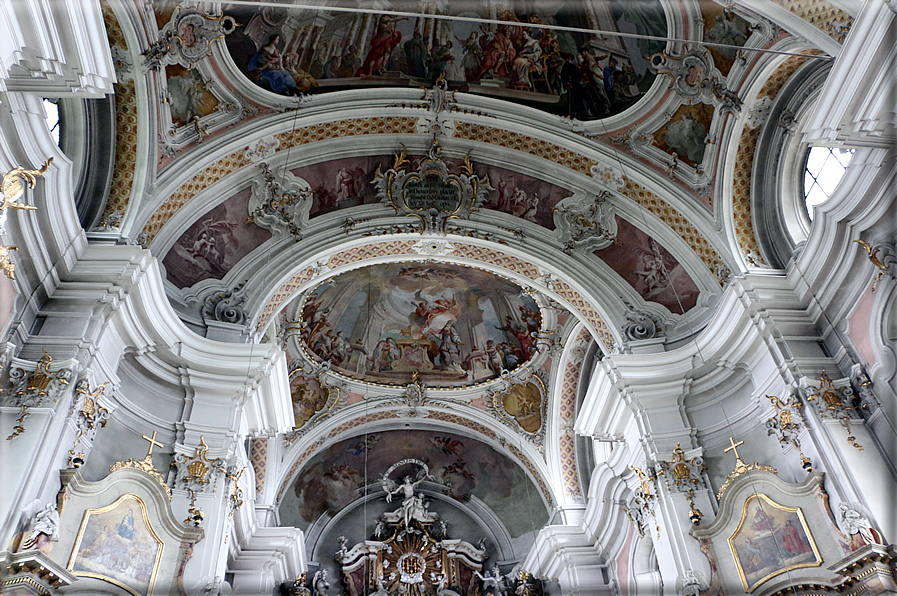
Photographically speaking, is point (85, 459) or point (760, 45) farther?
point (760, 45)

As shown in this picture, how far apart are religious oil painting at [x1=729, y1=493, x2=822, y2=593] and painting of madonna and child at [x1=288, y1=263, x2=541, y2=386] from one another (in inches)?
280

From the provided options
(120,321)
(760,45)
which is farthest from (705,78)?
(120,321)

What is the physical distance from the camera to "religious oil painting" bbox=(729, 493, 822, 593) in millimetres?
7445

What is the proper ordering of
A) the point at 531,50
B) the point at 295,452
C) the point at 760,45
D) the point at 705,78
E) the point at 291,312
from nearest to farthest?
1. the point at 760,45
2. the point at 705,78
3. the point at 531,50
4. the point at 291,312
5. the point at 295,452

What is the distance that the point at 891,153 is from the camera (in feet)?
22.6

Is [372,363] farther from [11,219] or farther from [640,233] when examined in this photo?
[11,219]

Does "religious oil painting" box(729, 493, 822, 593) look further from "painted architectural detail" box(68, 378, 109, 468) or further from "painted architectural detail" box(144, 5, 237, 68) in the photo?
"painted architectural detail" box(144, 5, 237, 68)

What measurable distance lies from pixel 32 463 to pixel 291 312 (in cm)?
756

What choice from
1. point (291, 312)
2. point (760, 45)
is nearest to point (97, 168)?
point (291, 312)

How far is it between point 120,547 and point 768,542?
22.7 feet

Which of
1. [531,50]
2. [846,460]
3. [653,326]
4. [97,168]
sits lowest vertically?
[846,460]

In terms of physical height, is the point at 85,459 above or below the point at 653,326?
below

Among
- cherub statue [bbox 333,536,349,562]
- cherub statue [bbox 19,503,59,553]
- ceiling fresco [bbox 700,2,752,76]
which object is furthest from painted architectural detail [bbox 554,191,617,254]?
cherub statue [bbox 333,536,349,562]

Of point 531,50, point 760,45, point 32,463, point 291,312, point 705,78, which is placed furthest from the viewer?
point 291,312
